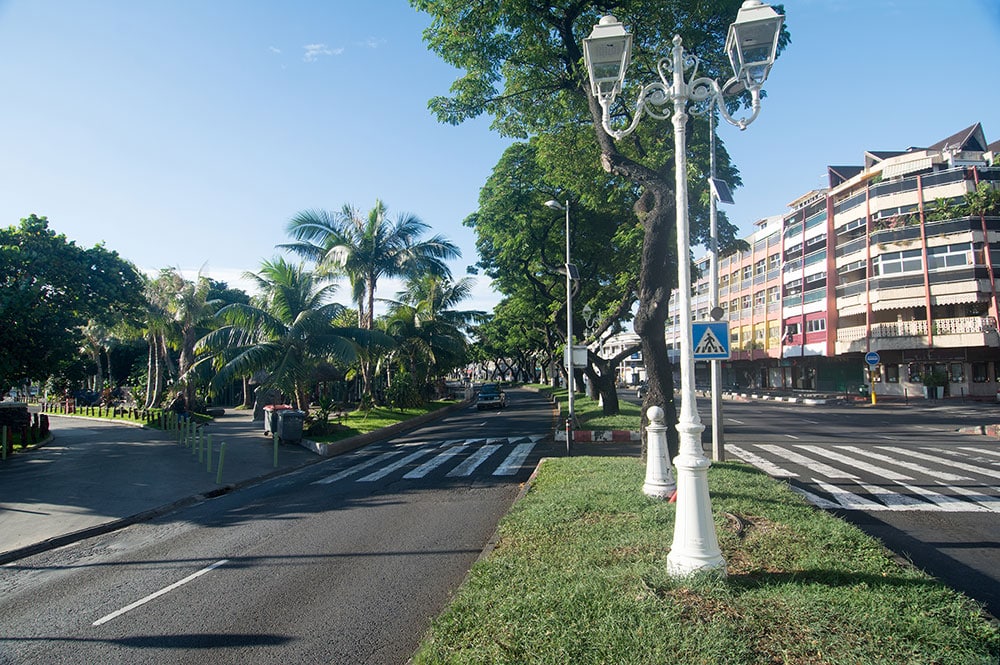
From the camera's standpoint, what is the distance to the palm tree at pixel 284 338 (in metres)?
19.6

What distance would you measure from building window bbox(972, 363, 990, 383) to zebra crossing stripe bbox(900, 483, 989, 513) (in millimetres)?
37164

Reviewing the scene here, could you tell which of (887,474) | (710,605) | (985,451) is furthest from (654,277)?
(985,451)

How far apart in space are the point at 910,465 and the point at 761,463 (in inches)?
113

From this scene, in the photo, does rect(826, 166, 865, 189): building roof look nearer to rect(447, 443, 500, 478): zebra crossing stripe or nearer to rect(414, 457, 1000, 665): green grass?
rect(447, 443, 500, 478): zebra crossing stripe

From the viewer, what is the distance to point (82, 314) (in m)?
17.6

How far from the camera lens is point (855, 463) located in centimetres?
1218

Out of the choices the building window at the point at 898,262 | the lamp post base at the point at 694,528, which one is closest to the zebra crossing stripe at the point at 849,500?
the lamp post base at the point at 694,528

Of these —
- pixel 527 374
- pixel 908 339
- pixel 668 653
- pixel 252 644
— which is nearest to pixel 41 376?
pixel 252 644

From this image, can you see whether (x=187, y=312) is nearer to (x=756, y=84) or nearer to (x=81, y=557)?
(x=81, y=557)

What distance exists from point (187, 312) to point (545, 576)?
1182 inches

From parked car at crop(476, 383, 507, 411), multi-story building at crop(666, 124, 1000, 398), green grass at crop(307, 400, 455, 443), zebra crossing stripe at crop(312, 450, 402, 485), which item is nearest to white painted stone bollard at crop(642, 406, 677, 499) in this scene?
zebra crossing stripe at crop(312, 450, 402, 485)

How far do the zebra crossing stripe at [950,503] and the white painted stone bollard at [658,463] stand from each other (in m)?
3.85

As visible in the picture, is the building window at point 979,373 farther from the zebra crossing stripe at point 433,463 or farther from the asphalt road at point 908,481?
the zebra crossing stripe at point 433,463

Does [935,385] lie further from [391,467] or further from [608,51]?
[608,51]
